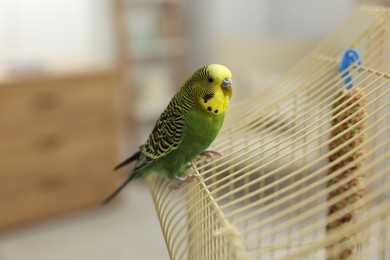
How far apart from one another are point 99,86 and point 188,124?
1927 millimetres

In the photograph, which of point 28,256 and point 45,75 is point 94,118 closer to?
point 45,75

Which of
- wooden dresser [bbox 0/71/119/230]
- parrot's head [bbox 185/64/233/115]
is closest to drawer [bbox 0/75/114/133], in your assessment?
wooden dresser [bbox 0/71/119/230]

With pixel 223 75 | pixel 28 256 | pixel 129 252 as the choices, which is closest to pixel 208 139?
pixel 223 75

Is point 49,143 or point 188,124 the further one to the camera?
point 49,143

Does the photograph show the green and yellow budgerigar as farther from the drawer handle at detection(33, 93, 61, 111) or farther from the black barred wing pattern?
the drawer handle at detection(33, 93, 61, 111)

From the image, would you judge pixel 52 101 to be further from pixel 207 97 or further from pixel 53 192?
pixel 207 97

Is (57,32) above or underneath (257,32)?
above

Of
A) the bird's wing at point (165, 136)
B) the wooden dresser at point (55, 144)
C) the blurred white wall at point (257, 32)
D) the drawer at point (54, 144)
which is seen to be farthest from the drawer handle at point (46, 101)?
the bird's wing at point (165, 136)

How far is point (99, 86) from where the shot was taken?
9.68 ft

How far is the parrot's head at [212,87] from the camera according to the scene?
39.7 inches

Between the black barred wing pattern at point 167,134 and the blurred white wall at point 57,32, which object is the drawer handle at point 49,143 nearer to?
the blurred white wall at point 57,32

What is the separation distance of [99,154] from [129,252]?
25.5 inches

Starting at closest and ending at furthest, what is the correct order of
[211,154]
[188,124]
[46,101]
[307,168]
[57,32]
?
[307,168]
[188,124]
[211,154]
[46,101]
[57,32]

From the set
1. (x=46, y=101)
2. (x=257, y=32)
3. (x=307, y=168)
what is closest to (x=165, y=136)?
(x=307, y=168)
